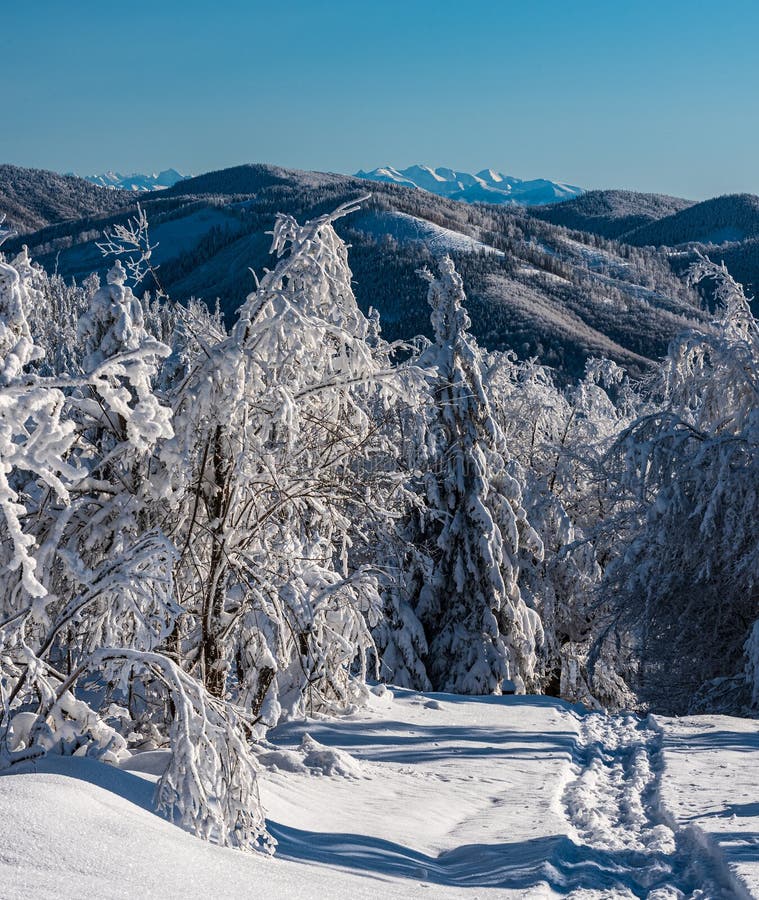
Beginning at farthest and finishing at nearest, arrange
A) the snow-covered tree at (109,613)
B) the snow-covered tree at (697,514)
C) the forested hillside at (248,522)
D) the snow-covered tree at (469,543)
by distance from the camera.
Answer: the snow-covered tree at (469,543), the snow-covered tree at (697,514), the forested hillside at (248,522), the snow-covered tree at (109,613)

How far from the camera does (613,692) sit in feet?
73.2

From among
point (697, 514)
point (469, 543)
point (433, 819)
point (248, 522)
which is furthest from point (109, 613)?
point (469, 543)

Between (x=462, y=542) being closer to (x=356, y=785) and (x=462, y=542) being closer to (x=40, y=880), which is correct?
(x=356, y=785)

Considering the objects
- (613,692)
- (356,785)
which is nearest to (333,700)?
(356,785)

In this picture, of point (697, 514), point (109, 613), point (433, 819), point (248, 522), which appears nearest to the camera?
point (109, 613)

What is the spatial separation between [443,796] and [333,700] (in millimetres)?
2202

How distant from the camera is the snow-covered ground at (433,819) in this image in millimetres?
Answer: 4047

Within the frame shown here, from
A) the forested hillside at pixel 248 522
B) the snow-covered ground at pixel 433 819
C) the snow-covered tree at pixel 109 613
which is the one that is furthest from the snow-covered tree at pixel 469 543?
the snow-covered tree at pixel 109 613

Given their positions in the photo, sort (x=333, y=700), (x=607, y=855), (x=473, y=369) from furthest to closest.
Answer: (x=473, y=369) → (x=333, y=700) → (x=607, y=855)

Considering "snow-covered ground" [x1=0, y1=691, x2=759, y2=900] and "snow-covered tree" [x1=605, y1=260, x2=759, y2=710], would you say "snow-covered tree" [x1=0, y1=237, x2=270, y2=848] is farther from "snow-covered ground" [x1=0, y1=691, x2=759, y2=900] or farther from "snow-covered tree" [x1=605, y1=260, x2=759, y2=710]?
"snow-covered tree" [x1=605, y1=260, x2=759, y2=710]

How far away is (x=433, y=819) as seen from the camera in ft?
23.6

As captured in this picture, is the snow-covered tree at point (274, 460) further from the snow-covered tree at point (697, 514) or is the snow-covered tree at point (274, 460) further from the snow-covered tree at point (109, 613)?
the snow-covered tree at point (697, 514)

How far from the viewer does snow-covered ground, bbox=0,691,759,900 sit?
4047 millimetres

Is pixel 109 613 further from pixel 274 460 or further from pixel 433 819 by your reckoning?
pixel 433 819
